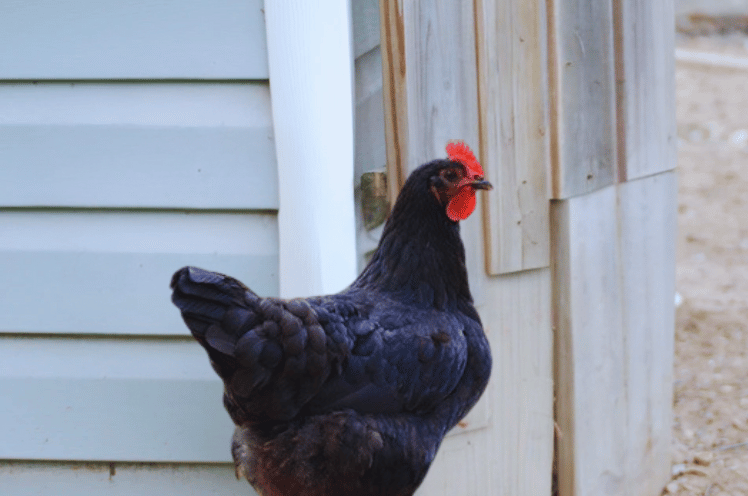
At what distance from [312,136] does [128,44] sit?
2.04 feet

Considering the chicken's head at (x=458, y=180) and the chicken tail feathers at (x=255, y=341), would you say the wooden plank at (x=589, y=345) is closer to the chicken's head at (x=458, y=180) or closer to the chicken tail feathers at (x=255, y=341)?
the chicken's head at (x=458, y=180)

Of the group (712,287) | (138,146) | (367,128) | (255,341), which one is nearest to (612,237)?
(367,128)

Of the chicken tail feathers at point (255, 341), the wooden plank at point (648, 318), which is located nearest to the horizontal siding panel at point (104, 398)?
the chicken tail feathers at point (255, 341)

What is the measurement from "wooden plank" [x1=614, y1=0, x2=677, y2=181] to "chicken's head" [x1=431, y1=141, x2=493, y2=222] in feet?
2.66

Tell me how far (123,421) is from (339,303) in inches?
36.6

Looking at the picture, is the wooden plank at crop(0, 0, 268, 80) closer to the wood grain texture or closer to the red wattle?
the wood grain texture

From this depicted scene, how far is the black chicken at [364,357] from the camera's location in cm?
185

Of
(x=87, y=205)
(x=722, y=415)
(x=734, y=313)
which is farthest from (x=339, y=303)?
(x=734, y=313)

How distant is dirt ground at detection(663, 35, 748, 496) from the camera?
342 cm

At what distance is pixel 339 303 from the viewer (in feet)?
6.91

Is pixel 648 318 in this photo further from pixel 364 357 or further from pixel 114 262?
pixel 114 262

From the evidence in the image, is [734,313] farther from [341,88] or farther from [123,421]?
[123,421]

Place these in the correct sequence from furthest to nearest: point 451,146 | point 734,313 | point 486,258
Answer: point 734,313
point 486,258
point 451,146

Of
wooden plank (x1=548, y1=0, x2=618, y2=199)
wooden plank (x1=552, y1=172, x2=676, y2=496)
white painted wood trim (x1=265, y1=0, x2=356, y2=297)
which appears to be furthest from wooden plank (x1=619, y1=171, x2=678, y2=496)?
white painted wood trim (x1=265, y1=0, x2=356, y2=297)
